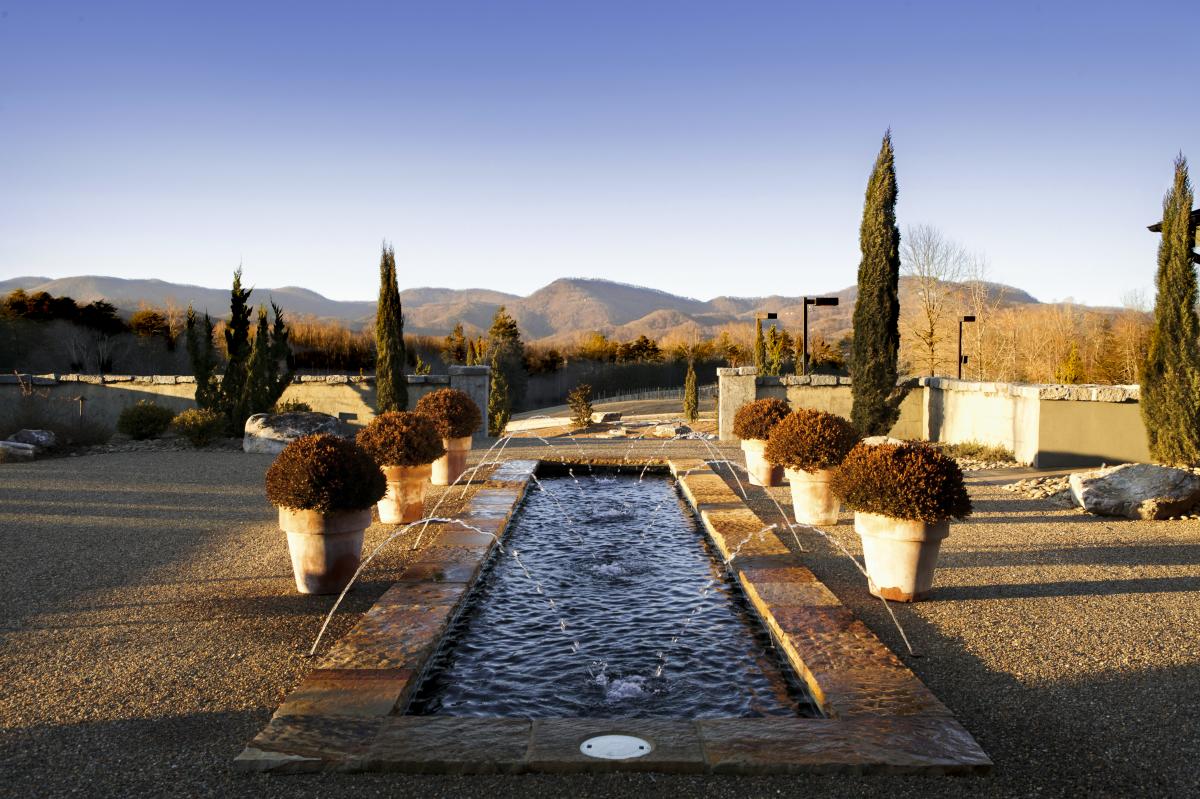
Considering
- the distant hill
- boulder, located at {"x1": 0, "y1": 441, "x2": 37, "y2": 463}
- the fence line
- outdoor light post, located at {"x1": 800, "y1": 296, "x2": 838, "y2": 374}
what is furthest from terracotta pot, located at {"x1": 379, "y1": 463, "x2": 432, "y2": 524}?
the distant hill

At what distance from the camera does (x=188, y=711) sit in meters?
3.90

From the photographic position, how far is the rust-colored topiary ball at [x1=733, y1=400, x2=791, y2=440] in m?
10.5

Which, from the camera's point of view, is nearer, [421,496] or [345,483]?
[345,483]

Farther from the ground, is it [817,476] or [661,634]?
[817,476]

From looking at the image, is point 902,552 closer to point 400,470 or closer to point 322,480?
point 322,480

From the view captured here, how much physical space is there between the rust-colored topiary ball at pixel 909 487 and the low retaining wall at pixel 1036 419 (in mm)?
7451

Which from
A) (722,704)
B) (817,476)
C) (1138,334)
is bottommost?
(722,704)

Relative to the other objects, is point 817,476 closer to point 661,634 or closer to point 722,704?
point 661,634

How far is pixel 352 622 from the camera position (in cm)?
527

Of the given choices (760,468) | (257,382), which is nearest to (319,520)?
(760,468)

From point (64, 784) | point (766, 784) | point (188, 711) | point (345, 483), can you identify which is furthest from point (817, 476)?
point (64, 784)

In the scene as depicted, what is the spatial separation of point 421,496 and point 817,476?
411 cm

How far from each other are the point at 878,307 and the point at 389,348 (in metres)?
9.52

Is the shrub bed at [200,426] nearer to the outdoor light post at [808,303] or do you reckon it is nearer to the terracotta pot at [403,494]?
the terracotta pot at [403,494]
